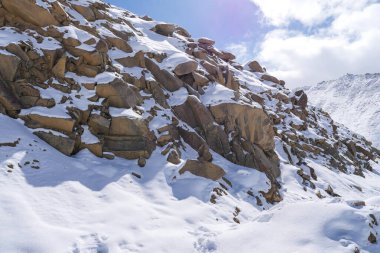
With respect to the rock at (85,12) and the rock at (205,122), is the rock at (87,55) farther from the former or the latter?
the rock at (85,12)

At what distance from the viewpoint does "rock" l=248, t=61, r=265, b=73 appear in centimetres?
6875

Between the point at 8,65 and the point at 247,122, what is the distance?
1818cm

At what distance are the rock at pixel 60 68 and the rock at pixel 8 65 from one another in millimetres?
2525

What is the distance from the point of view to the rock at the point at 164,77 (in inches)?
1097

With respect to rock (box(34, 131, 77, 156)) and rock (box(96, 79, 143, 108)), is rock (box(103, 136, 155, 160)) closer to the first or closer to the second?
rock (box(34, 131, 77, 156))

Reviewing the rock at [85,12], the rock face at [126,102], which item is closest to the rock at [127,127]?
the rock face at [126,102]

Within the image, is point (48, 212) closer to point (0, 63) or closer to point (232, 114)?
point (0, 63)

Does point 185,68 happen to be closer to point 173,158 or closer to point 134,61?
point 134,61

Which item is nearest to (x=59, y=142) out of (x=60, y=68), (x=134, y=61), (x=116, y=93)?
(x=116, y=93)

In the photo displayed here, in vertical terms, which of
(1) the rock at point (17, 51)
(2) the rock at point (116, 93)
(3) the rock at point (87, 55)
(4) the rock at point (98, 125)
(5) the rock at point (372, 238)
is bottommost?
(4) the rock at point (98, 125)

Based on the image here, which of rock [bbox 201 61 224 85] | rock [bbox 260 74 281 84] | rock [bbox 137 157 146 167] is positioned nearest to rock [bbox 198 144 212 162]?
rock [bbox 137 157 146 167]

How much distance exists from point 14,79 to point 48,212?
30.9ft

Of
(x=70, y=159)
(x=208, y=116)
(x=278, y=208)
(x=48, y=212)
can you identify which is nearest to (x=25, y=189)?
(x=48, y=212)

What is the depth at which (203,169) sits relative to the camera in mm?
20688
